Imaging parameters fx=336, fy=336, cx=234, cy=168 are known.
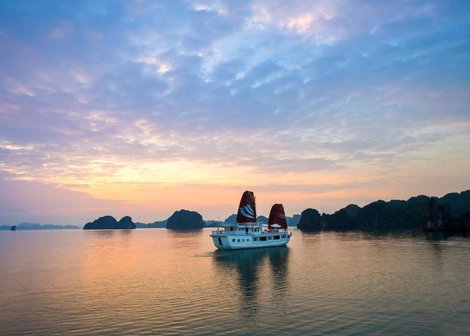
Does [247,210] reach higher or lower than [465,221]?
higher

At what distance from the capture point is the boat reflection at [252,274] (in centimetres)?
3425

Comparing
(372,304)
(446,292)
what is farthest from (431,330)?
(446,292)

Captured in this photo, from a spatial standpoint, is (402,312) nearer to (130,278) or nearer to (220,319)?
(220,319)

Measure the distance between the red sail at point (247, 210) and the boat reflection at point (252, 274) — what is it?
8.06 m

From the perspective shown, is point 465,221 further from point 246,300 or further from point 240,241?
point 246,300

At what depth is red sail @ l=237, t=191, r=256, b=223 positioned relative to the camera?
86.9 meters

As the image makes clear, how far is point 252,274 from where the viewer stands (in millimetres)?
51625

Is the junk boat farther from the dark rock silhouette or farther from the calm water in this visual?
Result: the dark rock silhouette

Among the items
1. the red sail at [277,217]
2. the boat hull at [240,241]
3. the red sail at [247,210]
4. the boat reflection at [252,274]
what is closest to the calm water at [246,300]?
the boat reflection at [252,274]

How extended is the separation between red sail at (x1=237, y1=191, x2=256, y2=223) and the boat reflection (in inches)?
317

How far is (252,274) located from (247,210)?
36.6m

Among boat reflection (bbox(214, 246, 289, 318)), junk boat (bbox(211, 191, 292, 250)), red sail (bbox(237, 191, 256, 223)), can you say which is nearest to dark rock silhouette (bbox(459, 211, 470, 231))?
junk boat (bbox(211, 191, 292, 250))

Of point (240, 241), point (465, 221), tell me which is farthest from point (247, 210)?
point (465, 221)

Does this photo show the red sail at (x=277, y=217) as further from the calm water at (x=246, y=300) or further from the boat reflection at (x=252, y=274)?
the calm water at (x=246, y=300)
